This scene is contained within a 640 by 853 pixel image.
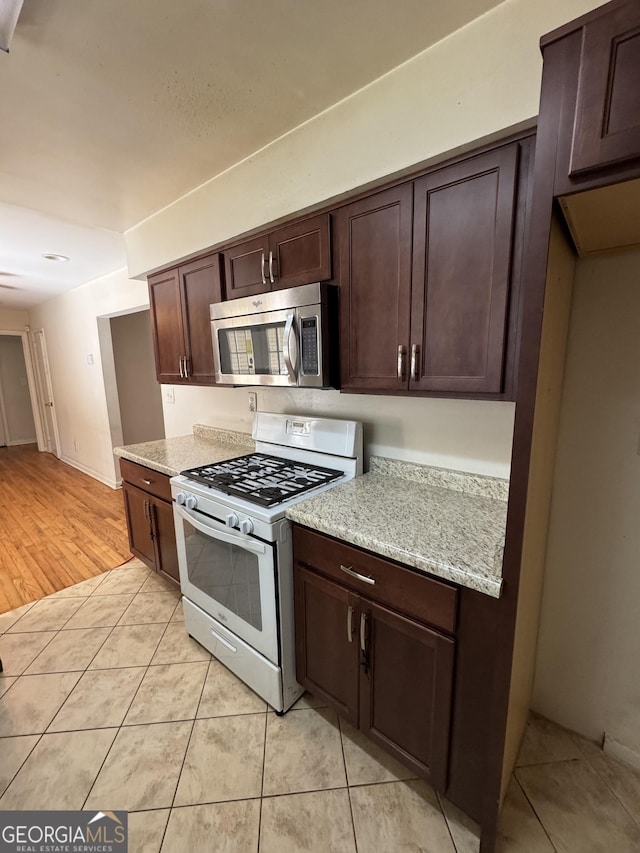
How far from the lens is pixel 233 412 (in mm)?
2574

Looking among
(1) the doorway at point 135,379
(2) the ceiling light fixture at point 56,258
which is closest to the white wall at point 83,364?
(1) the doorway at point 135,379

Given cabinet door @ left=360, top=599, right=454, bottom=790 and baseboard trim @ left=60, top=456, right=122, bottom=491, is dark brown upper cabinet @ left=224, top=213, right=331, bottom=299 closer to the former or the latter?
cabinet door @ left=360, top=599, right=454, bottom=790

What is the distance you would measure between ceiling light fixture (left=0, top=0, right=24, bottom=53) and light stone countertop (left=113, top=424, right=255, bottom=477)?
1598mm

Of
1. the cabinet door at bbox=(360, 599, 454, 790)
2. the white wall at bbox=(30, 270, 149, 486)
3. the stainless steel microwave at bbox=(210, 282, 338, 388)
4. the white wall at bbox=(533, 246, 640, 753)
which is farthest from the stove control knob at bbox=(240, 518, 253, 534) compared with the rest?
the white wall at bbox=(30, 270, 149, 486)

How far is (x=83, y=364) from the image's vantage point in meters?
4.56

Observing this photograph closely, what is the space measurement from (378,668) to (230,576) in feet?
2.37

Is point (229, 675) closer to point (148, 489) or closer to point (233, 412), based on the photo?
point (148, 489)

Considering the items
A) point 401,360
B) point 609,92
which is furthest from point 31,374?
point 609,92

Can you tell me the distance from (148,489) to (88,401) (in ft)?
10.4

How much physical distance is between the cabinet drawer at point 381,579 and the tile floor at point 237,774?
0.74m

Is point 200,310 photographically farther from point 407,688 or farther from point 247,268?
point 407,688

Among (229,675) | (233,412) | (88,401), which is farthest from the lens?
(88,401)

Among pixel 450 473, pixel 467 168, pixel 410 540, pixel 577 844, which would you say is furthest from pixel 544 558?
pixel 467 168

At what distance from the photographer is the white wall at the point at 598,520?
1191 mm
